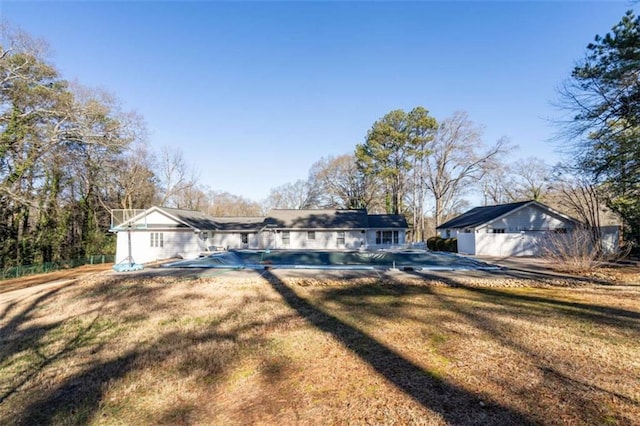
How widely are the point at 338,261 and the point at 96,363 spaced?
12.5 metres

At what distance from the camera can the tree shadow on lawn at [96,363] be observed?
3451 millimetres

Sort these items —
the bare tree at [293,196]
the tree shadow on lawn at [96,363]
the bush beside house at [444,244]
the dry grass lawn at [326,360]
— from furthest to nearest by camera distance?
1. the bare tree at [293,196]
2. the bush beside house at [444,244]
3. the tree shadow on lawn at [96,363]
4. the dry grass lawn at [326,360]

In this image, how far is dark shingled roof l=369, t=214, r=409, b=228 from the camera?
84.6 feet

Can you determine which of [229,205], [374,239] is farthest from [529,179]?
[229,205]

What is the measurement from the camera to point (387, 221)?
26656mm

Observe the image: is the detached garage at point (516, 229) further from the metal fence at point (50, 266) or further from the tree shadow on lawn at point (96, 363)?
the metal fence at point (50, 266)

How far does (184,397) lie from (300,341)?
6.90 feet

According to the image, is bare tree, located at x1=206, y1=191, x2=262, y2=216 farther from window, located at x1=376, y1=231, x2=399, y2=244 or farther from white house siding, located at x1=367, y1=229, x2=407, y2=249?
window, located at x1=376, y1=231, x2=399, y2=244

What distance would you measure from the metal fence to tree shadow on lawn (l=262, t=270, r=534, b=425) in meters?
20.1

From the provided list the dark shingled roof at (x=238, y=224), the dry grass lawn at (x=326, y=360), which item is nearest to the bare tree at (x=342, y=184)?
the dark shingled roof at (x=238, y=224)

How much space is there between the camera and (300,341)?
5.25 m

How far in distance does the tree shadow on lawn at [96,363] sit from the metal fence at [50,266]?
13.6m

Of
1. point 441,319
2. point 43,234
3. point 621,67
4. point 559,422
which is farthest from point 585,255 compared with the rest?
point 43,234

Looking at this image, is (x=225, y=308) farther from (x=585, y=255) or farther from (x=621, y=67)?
(x=621, y=67)
